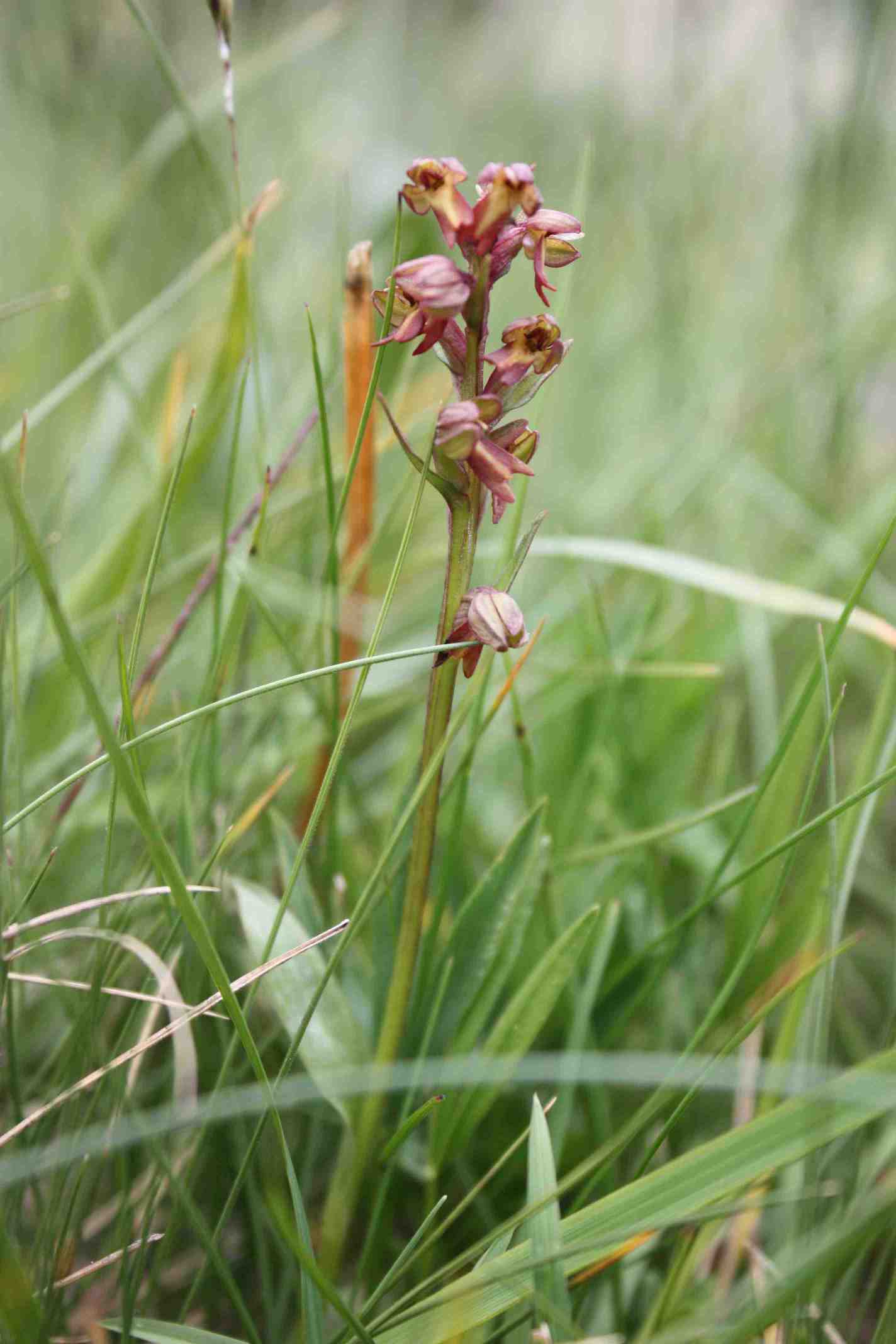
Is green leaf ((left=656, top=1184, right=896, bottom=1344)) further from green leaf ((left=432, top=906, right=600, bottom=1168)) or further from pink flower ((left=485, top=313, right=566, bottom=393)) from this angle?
pink flower ((left=485, top=313, right=566, bottom=393))

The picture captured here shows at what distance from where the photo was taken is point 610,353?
2.35 meters

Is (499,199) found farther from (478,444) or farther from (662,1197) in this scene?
(662,1197)

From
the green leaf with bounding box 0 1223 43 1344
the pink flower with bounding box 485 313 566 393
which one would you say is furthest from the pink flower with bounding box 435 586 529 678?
the green leaf with bounding box 0 1223 43 1344

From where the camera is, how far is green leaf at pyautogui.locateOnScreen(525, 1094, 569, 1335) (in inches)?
18.9

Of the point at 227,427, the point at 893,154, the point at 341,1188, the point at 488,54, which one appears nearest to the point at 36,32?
the point at 227,427

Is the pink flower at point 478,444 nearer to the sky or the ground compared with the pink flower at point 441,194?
nearer to the ground

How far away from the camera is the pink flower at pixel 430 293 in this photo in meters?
0.50

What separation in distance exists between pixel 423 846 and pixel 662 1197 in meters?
0.23

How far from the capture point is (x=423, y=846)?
0.60 meters

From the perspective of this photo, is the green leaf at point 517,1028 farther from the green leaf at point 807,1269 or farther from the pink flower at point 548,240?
the pink flower at point 548,240

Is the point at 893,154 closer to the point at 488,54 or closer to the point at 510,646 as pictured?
the point at 488,54

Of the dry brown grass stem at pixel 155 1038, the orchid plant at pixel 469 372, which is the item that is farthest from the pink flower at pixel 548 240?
the dry brown grass stem at pixel 155 1038

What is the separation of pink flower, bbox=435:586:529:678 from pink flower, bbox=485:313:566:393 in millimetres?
122

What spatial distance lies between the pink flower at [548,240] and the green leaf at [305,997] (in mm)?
427
